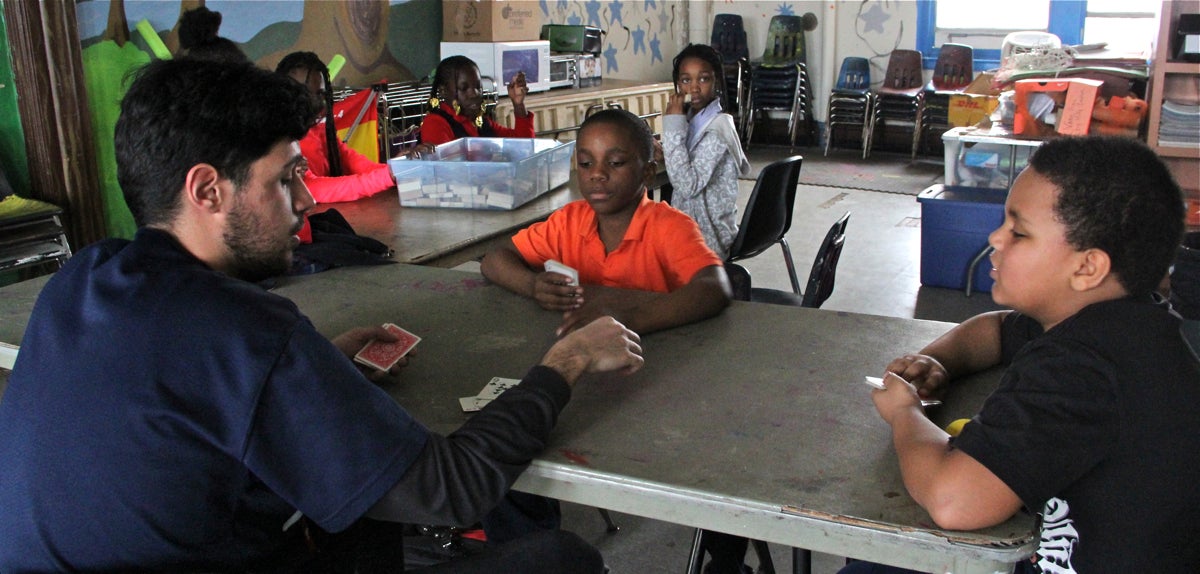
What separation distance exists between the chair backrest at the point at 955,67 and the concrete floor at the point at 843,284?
165 cm

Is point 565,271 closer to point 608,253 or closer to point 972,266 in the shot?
point 608,253

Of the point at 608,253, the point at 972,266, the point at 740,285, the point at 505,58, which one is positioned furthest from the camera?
the point at 505,58

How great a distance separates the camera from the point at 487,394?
150cm

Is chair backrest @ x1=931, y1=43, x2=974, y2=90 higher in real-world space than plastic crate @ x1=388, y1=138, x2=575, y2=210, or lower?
higher

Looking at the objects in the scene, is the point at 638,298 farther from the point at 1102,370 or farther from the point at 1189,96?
the point at 1189,96

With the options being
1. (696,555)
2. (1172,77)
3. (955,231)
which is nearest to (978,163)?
(955,231)

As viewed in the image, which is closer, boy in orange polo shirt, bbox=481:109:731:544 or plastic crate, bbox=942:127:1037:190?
boy in orange polo shirt, bbox=481:109:731:544

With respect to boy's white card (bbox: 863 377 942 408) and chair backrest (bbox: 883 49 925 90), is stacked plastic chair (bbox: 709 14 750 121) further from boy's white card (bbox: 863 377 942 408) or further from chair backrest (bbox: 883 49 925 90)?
boy's white card (bbox: 863 377 942 408)

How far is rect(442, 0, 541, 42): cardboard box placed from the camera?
5.76 metres

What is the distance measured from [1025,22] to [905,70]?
1.02 meters

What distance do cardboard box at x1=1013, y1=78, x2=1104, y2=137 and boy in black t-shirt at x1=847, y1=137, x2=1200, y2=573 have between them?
3849mm

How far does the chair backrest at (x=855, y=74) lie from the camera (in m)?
8.78

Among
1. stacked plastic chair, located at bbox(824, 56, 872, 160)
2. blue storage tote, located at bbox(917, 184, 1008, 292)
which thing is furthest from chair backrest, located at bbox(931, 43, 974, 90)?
blue storage tote, located at bbox(917, 184, 1008, 292)

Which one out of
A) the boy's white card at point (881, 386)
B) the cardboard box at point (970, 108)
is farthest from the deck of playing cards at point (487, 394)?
the cardboard box at point (970, 108)
